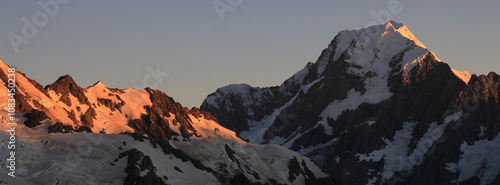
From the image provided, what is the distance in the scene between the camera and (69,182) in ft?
618

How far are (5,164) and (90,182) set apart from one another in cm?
1990

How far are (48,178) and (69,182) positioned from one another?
4848 millimetres

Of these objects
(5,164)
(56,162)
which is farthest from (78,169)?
(5,164)

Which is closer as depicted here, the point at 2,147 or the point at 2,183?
the point at 2,183

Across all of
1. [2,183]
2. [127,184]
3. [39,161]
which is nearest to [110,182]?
[127,184]

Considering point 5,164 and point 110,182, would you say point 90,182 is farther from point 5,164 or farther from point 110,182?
point 5,164

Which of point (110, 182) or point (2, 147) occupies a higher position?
point (2, 147)

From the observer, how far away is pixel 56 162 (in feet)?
648

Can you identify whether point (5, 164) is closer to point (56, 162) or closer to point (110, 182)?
point (56, 162)

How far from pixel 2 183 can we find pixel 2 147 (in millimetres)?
29149

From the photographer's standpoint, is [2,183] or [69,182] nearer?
[2,183]

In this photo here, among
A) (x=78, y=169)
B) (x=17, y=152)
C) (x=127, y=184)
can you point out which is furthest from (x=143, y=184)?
(x=17, y=152)

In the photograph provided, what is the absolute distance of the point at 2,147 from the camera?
653 feet

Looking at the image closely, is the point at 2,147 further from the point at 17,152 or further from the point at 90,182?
the point at 90,182
